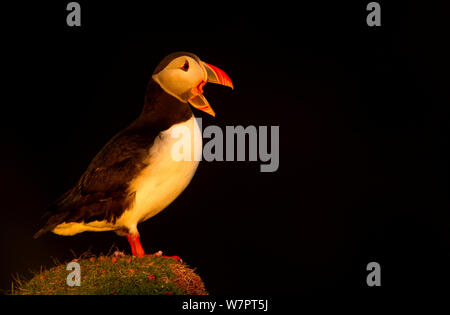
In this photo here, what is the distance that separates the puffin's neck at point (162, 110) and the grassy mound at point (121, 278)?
0.82m

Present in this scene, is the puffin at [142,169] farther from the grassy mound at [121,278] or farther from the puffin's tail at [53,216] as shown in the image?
the grassy mound at [121,278]

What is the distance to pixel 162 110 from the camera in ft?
13.8

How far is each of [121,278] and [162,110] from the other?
3.46 ft

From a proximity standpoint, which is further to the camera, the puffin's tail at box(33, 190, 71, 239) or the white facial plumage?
the white facial plumage

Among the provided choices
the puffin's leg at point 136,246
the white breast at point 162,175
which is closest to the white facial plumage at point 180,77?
the white breast at point 162,175

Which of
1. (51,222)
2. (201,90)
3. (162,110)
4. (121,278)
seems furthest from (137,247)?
(201,90)

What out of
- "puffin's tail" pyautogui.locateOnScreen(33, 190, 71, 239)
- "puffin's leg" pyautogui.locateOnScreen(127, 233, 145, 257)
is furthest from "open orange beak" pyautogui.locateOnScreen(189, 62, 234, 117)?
"puffin's tail" pyautogui.locateOnScreen(33, 190, 71, 239)

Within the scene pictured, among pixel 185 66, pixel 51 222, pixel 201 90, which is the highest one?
pixel 185 66

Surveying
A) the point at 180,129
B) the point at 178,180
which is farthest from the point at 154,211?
the point at 180,129

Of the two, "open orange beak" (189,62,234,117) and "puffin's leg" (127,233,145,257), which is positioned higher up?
"open orange beak" (189,62,234,117)

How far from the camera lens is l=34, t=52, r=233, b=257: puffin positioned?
4.08 meters

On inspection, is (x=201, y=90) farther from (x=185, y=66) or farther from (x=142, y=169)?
(x=142, y=169)

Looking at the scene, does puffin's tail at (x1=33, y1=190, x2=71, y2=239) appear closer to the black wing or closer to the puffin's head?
the black wing

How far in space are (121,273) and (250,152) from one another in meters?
1.41
